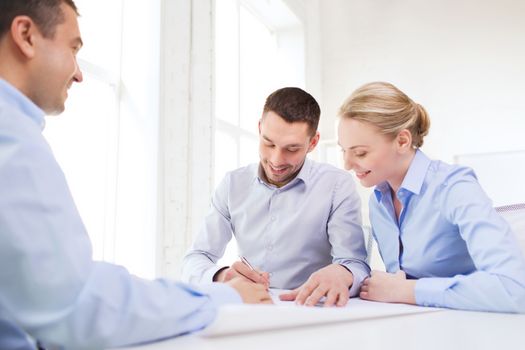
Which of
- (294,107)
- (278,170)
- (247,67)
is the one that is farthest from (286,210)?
(247,67)

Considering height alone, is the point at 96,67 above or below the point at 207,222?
above

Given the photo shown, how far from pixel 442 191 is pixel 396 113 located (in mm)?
271

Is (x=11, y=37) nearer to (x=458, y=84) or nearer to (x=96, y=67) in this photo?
(x=96, y=67)

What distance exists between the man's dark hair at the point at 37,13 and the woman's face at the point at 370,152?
84 centimetres

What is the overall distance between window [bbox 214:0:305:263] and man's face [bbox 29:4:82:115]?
2.07m

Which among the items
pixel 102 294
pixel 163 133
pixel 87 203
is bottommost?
pixel 87 203

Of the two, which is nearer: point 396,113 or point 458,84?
point 396,113

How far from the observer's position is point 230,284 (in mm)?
916

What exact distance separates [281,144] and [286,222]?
290 millimetres

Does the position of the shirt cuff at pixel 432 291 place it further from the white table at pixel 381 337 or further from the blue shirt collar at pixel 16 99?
the blue shirt collar at pixel 16 99

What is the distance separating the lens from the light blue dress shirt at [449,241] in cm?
103

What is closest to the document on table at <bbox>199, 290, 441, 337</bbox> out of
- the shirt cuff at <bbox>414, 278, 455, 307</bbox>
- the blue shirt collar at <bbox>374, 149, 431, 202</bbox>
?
the shirt cuff at <bbox>414, 278, 455, 307</bbox>

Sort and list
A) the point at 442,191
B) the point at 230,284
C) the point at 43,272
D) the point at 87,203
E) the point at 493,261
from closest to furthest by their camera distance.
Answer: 1. the point at 43,272
2. the point at 230,284
3. the point at 493,261
4. the point at 442,191
5. the point at 87,203

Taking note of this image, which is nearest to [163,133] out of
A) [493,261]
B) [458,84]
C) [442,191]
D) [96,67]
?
[96,67]
